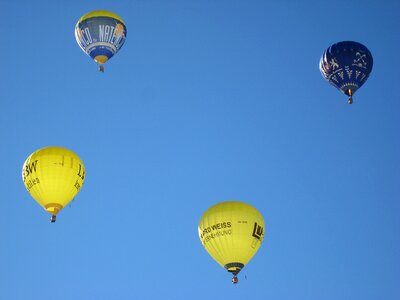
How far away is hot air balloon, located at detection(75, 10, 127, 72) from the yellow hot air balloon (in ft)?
22.3

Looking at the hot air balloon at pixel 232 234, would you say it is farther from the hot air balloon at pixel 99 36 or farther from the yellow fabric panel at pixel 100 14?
the yellow fabric panel at pixel 100 14

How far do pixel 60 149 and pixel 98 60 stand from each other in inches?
267

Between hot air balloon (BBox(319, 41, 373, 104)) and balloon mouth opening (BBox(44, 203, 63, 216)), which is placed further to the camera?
hot air balloon (BBox(319, 41, 373, 104))

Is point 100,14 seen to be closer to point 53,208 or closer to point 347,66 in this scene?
point 53,208

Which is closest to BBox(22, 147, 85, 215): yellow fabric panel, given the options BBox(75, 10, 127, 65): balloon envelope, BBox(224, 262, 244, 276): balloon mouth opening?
BBox(75, 10, 127, 65): balloon envelope

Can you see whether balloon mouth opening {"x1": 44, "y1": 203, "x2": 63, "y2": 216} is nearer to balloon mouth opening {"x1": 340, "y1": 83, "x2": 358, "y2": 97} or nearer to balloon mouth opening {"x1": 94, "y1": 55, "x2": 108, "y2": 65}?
balloon mouth opening {"x1": 94, "y1": 55, "x2": 108, "y2": 65}

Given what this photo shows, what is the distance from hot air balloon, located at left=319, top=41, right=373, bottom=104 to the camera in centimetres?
5178

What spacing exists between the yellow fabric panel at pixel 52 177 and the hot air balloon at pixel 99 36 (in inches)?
268

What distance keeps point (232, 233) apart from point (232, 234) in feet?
0.14

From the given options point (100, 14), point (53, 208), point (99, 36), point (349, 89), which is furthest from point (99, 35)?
point (349, 89)

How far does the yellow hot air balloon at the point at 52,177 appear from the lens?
45344 mm

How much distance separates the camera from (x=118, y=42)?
52.3 metres

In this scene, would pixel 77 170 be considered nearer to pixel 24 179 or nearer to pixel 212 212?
pixel 24 179

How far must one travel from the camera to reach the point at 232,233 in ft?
146
